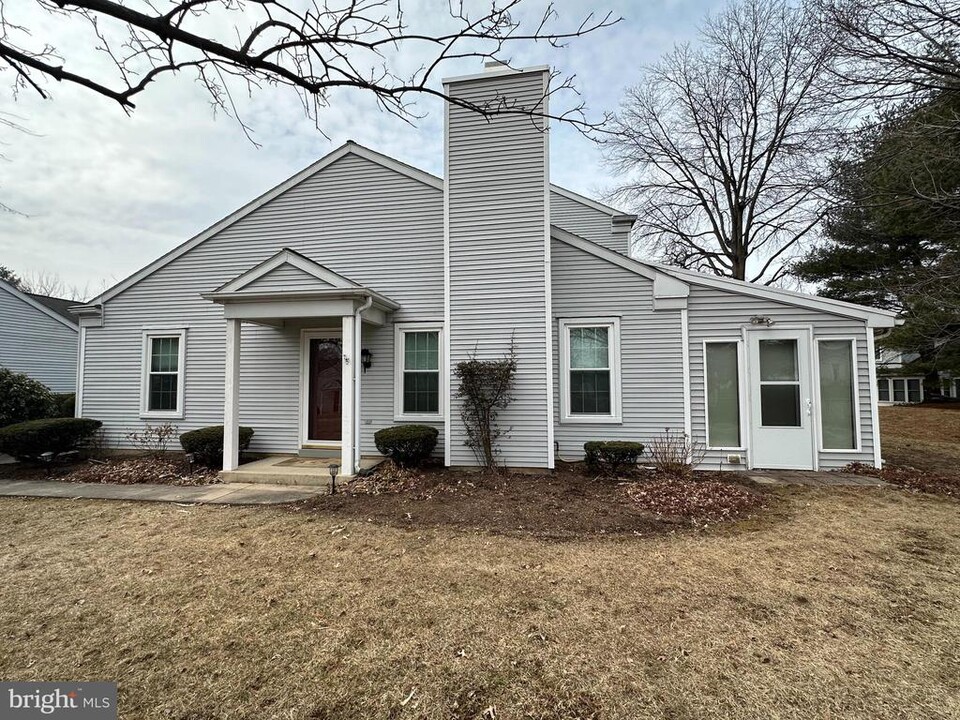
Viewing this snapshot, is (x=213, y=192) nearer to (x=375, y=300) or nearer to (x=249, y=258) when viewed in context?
(x=249, y=258)

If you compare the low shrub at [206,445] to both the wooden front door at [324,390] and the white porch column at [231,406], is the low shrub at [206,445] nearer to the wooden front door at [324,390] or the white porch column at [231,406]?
the white porch column at [231,406]

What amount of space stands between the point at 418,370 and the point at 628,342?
157 inches

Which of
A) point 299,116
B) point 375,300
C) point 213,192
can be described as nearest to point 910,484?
point 375,300

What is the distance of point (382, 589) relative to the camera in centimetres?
346

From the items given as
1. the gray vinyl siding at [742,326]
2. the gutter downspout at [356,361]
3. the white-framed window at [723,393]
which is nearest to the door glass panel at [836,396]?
the gray vinyl siding at [742,326]

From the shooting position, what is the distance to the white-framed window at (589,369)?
790cm

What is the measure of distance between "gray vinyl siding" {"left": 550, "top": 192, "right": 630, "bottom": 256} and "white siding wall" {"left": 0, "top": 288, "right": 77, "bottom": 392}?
1684 cm

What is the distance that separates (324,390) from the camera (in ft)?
28.4

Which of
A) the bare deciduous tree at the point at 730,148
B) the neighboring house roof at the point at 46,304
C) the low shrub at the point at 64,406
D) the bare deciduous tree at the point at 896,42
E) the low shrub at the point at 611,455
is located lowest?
the low shrub at the point at 611,455

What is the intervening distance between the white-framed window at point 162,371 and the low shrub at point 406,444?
17.0 feet

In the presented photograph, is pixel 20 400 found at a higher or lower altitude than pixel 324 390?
lower

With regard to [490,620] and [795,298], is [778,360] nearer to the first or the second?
[795,298]

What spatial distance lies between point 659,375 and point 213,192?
12833 millimetres

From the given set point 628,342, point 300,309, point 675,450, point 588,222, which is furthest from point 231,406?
point 588,222
